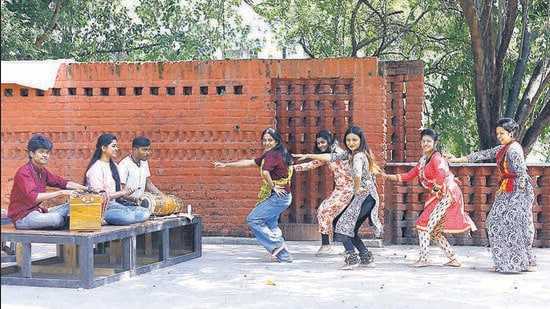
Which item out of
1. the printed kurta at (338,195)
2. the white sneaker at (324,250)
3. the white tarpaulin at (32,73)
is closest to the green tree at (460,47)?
the printed kurta at (338,195)

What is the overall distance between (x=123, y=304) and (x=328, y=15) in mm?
13463

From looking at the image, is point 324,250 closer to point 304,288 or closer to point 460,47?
point 304,288

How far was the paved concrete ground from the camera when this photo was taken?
6.22 metres

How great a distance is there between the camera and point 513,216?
786cm

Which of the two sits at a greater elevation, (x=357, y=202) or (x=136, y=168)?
(x=136, y=168)

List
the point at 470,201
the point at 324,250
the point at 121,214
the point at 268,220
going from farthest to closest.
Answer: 1. the point at 470,201
2. the point at 324,250
3. the point at 268,220
4. the point at 121,214

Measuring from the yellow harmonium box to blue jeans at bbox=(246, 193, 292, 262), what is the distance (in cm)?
210

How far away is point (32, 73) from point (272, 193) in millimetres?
4258

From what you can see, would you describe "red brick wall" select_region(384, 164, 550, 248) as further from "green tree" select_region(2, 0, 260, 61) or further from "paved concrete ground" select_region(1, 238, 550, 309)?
"green tree" select_region(2, 0, 260, 61)

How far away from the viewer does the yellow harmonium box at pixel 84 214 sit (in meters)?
6.96

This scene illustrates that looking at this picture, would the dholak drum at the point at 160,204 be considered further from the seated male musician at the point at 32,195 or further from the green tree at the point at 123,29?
the green tree at the point at 123,29

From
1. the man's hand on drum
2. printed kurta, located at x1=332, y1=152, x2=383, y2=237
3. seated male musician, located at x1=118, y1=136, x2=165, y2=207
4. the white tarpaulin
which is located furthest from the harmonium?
the white tarpaulin

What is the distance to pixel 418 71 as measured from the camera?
1063 cm

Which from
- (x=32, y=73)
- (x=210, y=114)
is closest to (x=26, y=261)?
(x=210, y=114)
